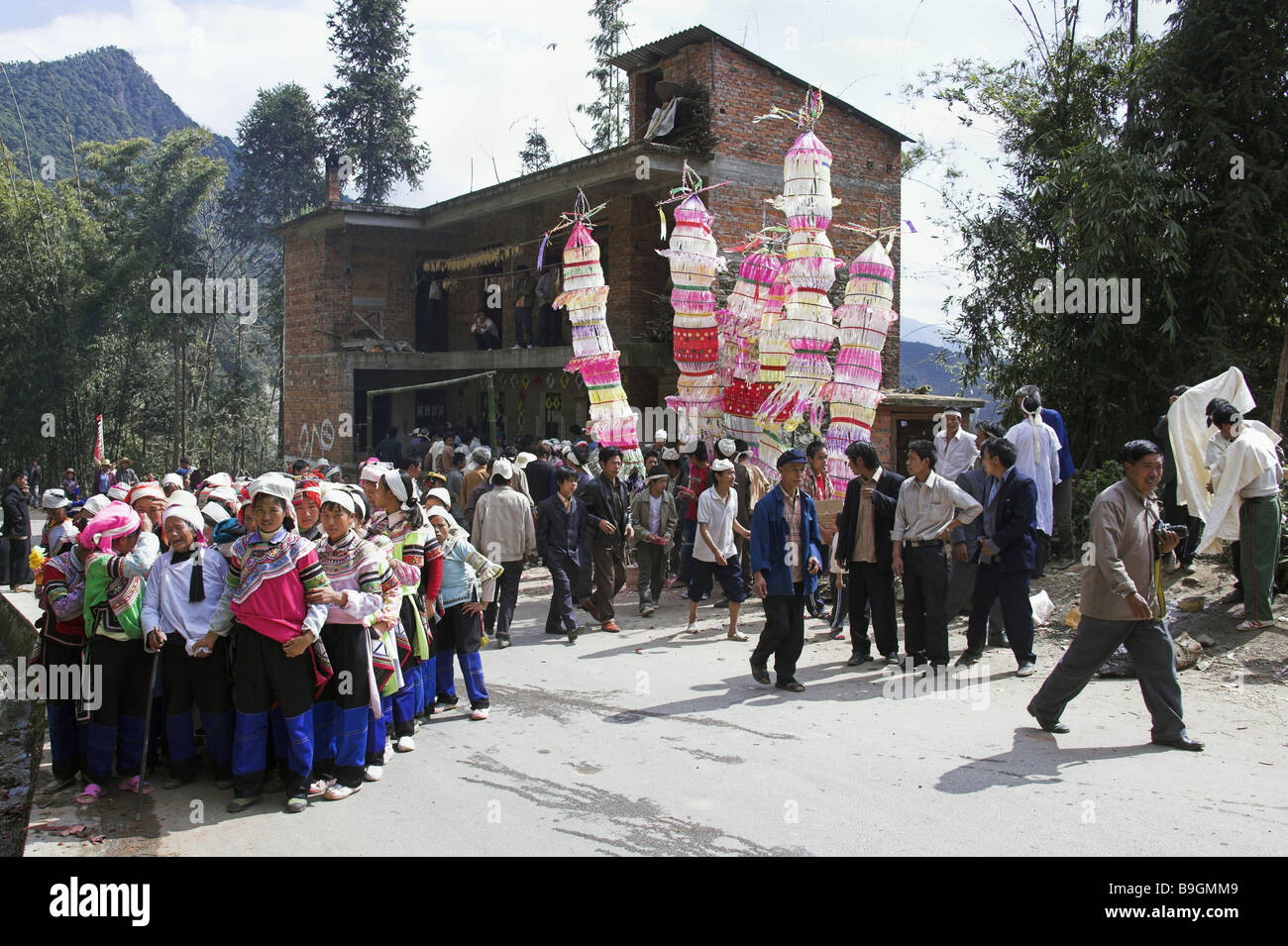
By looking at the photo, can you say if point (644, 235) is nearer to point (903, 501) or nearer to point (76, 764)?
point (903, 501)

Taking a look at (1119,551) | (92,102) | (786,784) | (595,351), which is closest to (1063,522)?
(1119,551)

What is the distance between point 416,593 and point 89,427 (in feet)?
97.7

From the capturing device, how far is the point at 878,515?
841cm

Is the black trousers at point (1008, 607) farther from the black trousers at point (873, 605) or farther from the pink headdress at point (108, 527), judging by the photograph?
the pink headdress at point (108, 527)

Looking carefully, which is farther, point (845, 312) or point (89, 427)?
point (89, 427)

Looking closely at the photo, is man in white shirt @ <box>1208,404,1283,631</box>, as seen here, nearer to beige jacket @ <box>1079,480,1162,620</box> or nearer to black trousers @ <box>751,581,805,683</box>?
beige jacket @ <box>1079,480,1162,620</box>

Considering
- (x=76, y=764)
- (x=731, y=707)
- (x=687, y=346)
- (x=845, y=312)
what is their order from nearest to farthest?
1. (x=76, y=764)
2. (x=731, y=707)
3. (x=845, y=312)
4. (x=687, y=346)

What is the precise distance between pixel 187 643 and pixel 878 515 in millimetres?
5351

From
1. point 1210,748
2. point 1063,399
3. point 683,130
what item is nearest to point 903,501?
point 1210,748

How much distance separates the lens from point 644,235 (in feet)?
64.5

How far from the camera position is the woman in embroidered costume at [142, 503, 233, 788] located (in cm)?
560

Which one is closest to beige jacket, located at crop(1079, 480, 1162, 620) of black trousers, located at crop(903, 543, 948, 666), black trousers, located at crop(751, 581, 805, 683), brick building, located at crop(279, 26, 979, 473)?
black trousers, located at crop(903, 543, 948, 666)

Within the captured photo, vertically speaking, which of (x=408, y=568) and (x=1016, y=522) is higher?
(x=1016, y=522)

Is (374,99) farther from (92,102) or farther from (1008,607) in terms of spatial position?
(92,102)
